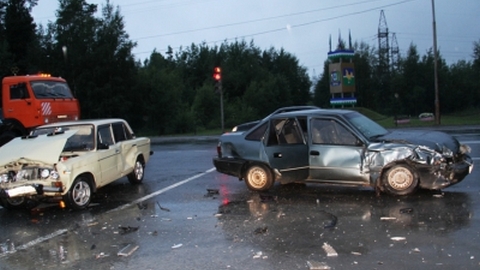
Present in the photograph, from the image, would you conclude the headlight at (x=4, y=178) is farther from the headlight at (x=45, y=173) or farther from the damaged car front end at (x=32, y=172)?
the headlight at (x=45, y=173)

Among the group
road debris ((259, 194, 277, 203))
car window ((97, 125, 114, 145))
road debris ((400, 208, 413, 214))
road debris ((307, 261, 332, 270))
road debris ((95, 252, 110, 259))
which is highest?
car window ((97, 125, 114, 145))

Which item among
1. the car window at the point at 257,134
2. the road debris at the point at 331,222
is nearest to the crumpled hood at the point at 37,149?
the car window at the point at 257,134

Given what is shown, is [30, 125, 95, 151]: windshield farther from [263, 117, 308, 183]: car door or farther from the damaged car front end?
[263, 117, 308, 183]: car door

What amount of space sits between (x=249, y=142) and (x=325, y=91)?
69810mm

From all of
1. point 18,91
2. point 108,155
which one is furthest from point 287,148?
point 18,91

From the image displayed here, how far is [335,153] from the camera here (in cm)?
877

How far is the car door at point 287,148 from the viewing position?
9.09 metres

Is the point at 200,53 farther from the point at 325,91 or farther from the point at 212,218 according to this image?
the point at 212,218

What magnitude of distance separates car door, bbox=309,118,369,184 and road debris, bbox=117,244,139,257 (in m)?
3.98

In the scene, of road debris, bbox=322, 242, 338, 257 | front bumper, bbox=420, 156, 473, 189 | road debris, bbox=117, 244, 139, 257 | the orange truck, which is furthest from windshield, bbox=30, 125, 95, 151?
the orange truck

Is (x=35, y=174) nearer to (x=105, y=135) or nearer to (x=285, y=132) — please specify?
(x=105, y=135)

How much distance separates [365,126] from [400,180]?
1339mm

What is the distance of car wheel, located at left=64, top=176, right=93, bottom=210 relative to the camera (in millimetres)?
8656

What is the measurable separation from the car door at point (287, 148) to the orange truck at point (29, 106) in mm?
9793
